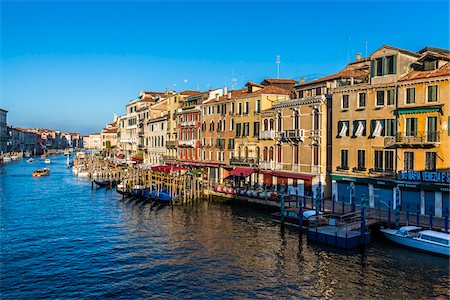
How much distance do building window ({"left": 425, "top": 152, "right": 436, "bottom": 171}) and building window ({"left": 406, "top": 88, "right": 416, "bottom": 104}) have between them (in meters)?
4.47

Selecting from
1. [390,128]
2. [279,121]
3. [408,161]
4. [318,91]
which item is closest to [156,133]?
[279,121]

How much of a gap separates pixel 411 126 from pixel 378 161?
4.21 metres

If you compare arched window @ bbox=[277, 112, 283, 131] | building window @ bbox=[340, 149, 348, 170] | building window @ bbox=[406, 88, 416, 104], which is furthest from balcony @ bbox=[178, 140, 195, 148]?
building window @ bbox=[406, 88, 416, 104]

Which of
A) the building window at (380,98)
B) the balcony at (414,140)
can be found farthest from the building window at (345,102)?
the balcony at (414,140)

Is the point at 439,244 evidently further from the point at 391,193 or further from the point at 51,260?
the point at 51,260

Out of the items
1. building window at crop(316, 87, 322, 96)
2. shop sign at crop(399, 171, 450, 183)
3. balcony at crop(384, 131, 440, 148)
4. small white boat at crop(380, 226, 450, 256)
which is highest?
building window at crop(316, 87, 322, 96)

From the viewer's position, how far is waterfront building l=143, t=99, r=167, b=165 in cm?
7394

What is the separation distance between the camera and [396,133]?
34.0 m

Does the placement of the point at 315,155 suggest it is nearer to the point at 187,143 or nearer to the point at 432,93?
the point at 432,93

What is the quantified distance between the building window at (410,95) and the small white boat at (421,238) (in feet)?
35.3

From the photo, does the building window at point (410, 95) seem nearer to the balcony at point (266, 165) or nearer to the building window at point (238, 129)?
the balcony at point (266, 165)

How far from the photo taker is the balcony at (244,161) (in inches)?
1969

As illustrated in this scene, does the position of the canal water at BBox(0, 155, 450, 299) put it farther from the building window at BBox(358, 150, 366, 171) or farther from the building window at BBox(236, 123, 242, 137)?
the building window at BBox(236, 123, 242, 137)

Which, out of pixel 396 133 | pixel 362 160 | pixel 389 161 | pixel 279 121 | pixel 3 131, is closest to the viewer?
pixel 396 133
